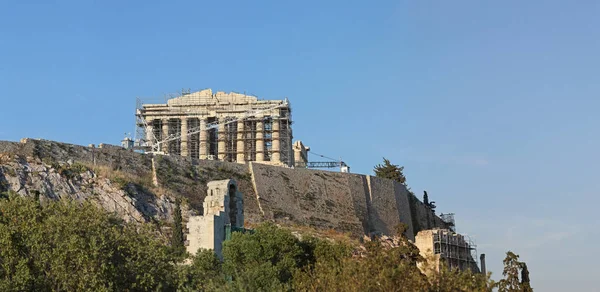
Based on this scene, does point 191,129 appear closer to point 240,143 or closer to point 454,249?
point 240,143

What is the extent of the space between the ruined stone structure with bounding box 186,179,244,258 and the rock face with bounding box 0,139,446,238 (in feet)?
27.7

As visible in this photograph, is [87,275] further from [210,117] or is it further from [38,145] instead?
[210,117]

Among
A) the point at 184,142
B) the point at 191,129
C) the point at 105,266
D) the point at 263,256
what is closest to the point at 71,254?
the point at 105,266

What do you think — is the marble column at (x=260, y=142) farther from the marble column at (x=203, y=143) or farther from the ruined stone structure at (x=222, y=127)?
the marble column at (x=203, y=143)

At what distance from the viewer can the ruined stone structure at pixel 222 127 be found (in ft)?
232

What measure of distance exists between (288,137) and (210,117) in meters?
5.93

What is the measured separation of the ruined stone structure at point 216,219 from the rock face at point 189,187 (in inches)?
332

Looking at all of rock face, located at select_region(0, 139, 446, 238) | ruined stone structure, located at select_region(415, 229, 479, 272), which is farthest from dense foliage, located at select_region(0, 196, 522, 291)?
ruined stone structure, located at select_region(415, 229, 479, 272)

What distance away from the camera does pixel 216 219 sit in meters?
39.0

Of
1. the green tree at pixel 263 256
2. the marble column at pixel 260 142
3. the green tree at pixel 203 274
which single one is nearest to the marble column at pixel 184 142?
the marble column at pixel 260 142

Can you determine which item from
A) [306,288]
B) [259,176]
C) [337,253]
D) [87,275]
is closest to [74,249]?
[87,275]

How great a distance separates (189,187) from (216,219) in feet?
64.1

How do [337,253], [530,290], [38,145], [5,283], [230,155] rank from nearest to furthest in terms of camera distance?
[5,283], [337,253], [530,290], [38,145], [230,155]

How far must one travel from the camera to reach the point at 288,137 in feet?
235
